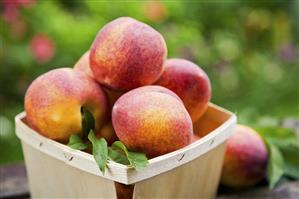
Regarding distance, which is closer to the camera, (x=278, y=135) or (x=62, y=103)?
(x=62, y=103)

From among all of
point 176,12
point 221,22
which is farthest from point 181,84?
point 221,22

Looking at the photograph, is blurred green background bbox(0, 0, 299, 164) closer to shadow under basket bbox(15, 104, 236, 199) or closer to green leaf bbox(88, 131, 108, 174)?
shadow under basket bbox(15, 104, 236, 199)

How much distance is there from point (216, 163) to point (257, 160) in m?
0.14

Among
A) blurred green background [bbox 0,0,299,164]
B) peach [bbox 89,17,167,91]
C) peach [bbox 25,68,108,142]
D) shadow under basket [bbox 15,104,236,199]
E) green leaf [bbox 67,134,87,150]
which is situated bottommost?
blurred green background [bbox 0,0,299,164]

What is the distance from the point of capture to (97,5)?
2.43 meters

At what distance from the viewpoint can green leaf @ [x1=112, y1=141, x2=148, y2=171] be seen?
0.81 m

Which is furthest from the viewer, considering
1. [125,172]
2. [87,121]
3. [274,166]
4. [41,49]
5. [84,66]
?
[41,49]

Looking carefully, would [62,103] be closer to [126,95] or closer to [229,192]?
[126,95]

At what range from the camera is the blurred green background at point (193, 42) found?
227 cm

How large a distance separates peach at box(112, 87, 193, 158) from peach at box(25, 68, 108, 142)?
0.07 m

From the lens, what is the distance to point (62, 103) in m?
0.91

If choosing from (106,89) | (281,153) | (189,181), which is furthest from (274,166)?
(106,89)

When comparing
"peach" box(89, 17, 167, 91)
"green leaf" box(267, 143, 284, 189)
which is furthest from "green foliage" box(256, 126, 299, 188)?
"peach" box(89, 17, 167, 91)

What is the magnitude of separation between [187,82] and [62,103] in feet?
0.72
